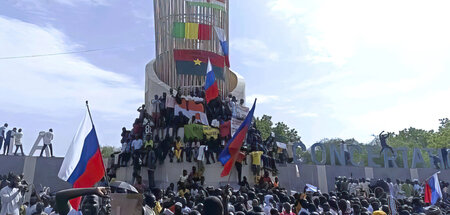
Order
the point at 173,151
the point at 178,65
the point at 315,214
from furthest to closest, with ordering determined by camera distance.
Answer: the point at 178,65, the point at 173,151, the point at 315,214

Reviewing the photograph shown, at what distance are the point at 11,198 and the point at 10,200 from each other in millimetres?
46

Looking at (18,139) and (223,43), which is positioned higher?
(223,43)

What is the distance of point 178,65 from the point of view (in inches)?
816

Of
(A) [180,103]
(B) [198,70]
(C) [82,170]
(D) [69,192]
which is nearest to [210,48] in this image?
(B) [198,70]

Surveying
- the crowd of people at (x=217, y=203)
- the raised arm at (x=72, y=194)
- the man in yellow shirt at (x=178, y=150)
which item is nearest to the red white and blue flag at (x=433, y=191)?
the crowd of people at (x=217, y=203)

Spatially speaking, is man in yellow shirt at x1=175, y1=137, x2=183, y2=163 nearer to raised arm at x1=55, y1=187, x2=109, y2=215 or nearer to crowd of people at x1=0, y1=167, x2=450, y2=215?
crowd of people at x1=0, y1=167, x2=450, y2=215

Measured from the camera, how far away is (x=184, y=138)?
16000mm

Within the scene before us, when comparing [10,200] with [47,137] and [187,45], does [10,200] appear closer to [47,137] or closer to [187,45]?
[47,137]

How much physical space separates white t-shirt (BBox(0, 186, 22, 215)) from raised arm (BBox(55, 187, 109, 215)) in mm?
5519

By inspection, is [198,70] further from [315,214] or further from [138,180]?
[315,214]

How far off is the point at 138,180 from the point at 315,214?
27.8ft

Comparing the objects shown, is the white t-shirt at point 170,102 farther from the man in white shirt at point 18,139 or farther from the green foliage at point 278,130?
the green foliage at point 278,130

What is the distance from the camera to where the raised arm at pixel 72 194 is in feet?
Result: 11.1

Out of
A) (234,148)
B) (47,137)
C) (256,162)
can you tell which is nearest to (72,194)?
(234,148)
